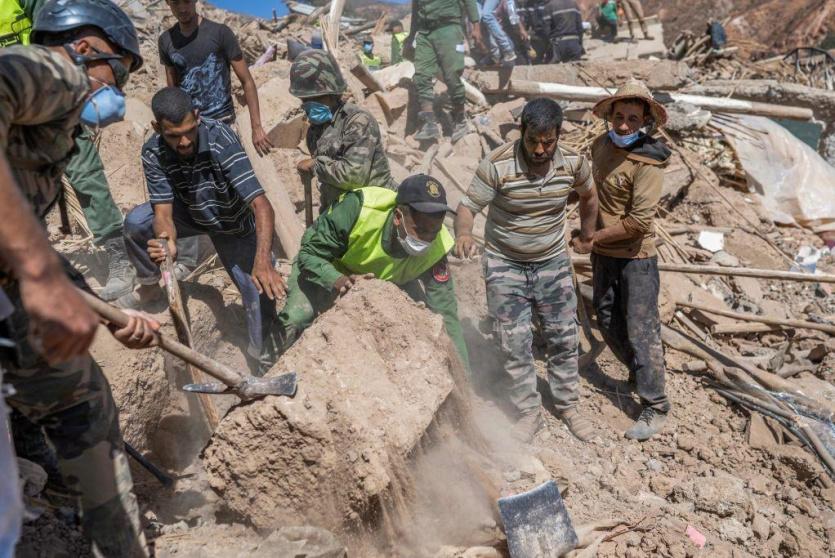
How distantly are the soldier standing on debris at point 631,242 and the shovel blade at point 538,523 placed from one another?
1.71m

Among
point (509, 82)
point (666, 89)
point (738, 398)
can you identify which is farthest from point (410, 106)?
point (738, 398)

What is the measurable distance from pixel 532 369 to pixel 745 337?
9.49ft

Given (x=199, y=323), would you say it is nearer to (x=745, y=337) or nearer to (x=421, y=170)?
(x=421, y=170)

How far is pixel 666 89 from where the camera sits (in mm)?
9969

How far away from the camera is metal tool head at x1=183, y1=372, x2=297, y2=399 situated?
269 cm

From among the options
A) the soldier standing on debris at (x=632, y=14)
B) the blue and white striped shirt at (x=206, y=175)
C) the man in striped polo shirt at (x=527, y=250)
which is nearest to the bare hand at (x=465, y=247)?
the man in striped polo shirt at (x=527, y=250)

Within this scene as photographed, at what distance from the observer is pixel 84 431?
2.31 metres

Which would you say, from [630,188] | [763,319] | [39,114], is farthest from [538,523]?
[763,319]

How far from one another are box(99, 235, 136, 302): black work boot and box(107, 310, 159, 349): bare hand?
237cm

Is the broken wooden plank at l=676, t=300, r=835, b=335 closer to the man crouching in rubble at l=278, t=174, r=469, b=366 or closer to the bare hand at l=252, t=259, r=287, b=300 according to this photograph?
the man crouching in rubble at l=278, t=174, r=469, b=366

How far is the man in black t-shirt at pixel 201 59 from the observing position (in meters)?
5.05

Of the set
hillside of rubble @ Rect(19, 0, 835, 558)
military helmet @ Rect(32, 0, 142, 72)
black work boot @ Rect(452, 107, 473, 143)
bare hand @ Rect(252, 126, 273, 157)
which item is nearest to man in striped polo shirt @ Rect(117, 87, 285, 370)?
hillside of rubble @ Rect(19, 0, 835, 558)

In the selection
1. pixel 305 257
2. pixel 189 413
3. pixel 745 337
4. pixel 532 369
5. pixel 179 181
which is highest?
pixel 179 181

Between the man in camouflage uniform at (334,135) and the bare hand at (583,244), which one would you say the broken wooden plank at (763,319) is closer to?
the bare hand at (583,244)
